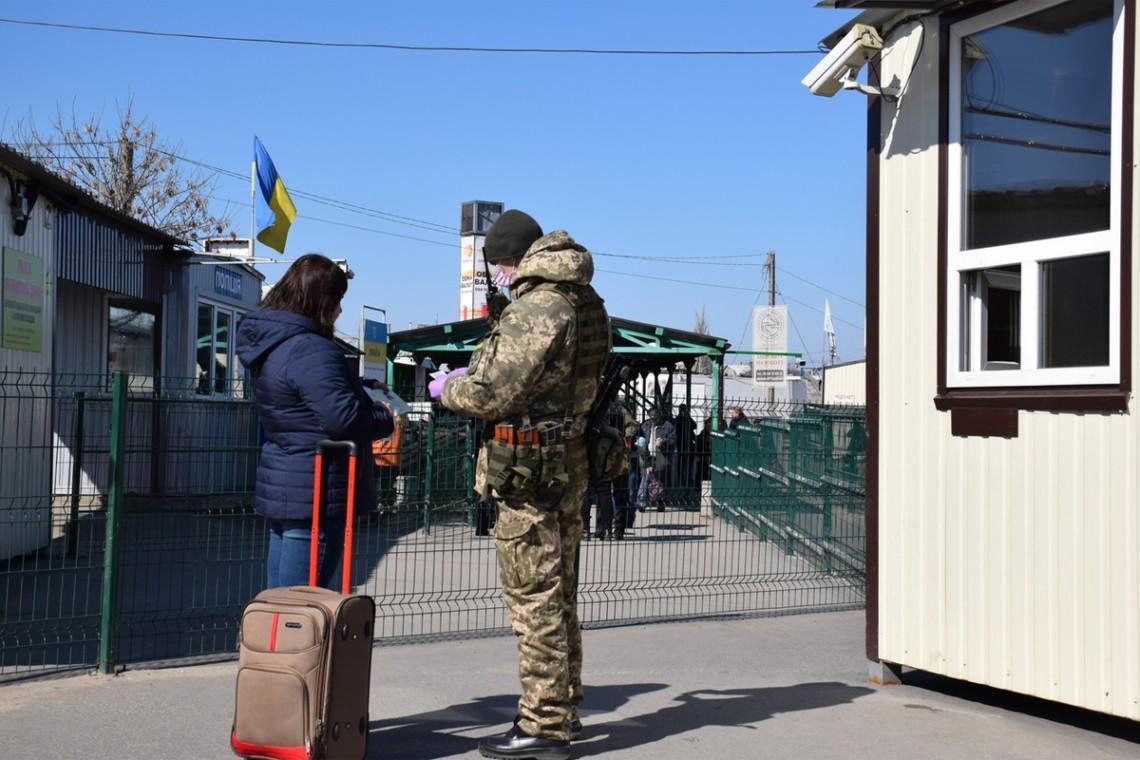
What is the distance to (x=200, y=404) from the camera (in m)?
6.73

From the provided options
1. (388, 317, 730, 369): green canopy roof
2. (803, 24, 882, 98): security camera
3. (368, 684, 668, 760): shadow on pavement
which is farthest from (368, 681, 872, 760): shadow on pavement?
(388, 317, 730, 369): green canopy roof

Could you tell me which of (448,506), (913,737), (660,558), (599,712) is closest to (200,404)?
(448,506)

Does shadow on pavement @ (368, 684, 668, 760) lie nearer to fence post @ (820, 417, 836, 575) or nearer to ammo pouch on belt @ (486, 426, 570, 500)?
ammo pouch on belt @ (486, 426, 570, 500)

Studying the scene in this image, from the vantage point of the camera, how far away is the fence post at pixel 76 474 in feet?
21.0

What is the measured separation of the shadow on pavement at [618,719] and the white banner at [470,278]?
20218 millimetres

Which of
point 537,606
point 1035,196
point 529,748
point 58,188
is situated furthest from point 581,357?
point 58,188

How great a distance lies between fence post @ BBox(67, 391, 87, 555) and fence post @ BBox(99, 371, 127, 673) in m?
0.27

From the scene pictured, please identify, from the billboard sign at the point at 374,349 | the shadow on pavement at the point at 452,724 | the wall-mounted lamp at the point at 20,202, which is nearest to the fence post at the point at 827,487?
the shadow on pavement at the point at 452,724

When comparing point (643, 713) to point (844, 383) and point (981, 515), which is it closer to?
point (981, 515)

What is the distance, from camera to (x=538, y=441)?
4.59 m

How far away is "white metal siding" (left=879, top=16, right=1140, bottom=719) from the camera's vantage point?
4.96m

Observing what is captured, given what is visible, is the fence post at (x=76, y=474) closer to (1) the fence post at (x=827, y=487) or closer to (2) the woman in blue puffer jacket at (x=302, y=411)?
(2) the woman in blue puffer jacket at (x=302, y=411)

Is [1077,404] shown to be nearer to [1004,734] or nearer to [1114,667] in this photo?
[1114,667]

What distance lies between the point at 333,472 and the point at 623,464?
115cm
